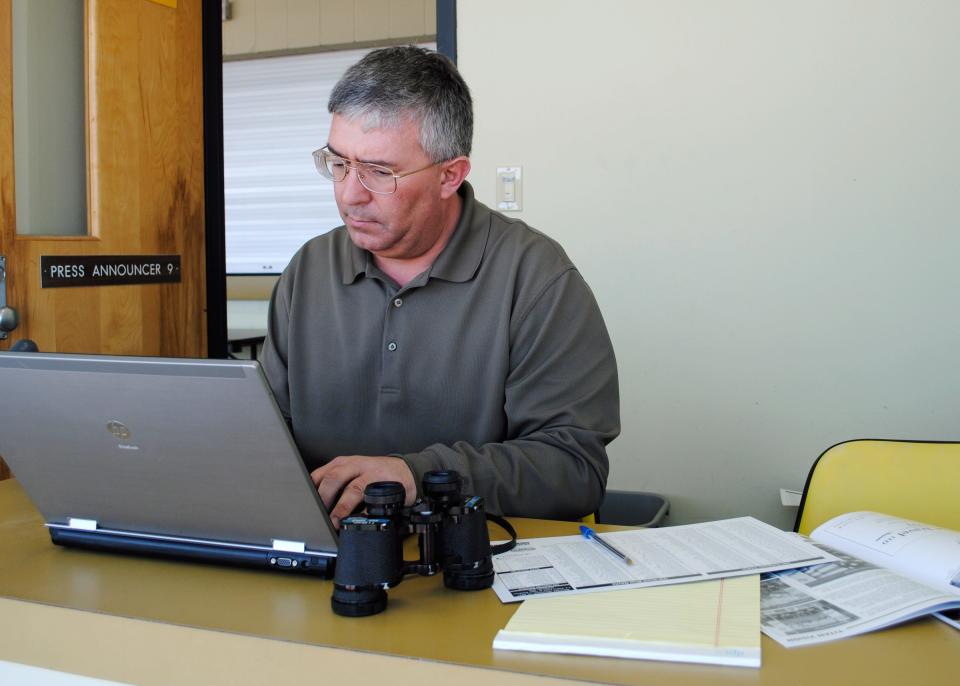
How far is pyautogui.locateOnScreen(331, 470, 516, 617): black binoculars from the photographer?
0.89m

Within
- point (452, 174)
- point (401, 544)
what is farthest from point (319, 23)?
point (401, 544)

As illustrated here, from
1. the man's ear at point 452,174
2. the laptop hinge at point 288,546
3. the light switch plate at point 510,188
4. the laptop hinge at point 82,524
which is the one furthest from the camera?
the light switch plate at point 510,188

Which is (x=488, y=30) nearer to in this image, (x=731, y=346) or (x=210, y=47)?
(x=210, y=47)

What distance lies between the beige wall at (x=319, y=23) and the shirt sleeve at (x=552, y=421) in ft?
13.8

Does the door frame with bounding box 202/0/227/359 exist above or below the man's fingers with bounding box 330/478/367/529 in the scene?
above

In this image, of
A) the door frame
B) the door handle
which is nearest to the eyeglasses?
the door handle

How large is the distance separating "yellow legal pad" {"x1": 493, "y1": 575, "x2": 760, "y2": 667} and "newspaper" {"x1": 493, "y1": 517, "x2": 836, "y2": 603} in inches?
0.9

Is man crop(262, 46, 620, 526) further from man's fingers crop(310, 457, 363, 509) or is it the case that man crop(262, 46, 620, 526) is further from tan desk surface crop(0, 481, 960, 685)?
tan desk surface crop(0, 481, 960, 685)

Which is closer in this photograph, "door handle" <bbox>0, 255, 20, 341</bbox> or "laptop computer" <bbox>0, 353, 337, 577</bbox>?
"laptop computer" <bbox>0, 353, 337, 577</bbox>

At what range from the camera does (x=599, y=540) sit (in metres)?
1.12

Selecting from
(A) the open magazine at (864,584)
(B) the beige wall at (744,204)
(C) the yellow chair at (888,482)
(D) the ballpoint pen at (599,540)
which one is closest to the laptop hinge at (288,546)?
(D) the ballpoint pen at (599,540)

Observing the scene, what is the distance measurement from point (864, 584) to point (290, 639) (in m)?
0.61

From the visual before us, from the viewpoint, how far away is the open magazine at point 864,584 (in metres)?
0.87

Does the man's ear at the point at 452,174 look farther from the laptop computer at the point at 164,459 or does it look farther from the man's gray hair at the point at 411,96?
the laptop computer at the point at 164,459
